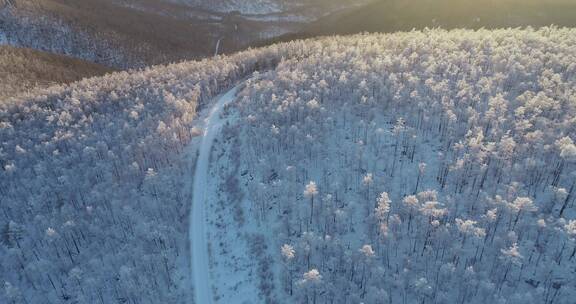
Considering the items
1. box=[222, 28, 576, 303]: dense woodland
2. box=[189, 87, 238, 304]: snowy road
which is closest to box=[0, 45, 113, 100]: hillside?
box=[189, 87, 238, 304]: snowy road

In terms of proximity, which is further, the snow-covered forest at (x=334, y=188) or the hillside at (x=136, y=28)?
the hillside at (x=136, y=28)

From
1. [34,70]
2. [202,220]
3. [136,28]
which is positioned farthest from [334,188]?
[136,28]

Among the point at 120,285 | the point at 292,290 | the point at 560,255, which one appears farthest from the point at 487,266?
the point at 120,285

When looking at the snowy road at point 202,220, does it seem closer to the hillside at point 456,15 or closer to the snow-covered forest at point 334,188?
the snow-covered forest at point 334,188

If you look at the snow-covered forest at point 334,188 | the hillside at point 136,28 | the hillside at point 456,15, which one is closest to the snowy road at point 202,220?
the snow-covered forest at point 334,188

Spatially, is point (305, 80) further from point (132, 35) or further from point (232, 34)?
point (232, 34)

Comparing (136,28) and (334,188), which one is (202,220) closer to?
(334,188)
